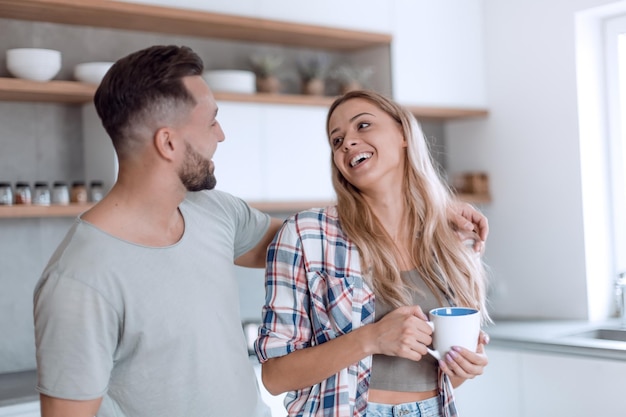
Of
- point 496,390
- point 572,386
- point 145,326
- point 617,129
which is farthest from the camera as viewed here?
point 617,129

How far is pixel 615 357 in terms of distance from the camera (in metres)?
2.87

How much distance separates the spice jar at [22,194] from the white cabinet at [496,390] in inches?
71.8

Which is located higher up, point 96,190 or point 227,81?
point 227,81

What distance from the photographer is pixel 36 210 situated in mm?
2754

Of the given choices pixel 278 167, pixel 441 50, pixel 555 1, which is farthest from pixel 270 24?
pixel 555 1

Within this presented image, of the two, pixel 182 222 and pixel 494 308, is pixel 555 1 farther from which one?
pixel 182 222

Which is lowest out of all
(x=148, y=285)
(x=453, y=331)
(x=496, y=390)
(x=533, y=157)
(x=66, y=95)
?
(x=496, y=390)

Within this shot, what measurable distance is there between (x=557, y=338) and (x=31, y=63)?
219cm

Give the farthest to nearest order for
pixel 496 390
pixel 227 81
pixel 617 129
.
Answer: pixel 617 129, pixel 496 390, pixel 227 81

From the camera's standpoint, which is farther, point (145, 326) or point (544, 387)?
point (544, 387)

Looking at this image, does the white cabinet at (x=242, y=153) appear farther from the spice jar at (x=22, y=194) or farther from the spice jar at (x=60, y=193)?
the spice jar at (x=22, y=194)

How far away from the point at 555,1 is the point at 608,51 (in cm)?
32

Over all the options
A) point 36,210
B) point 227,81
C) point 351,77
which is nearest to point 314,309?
point 36,210

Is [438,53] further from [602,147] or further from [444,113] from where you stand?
[602,147]
